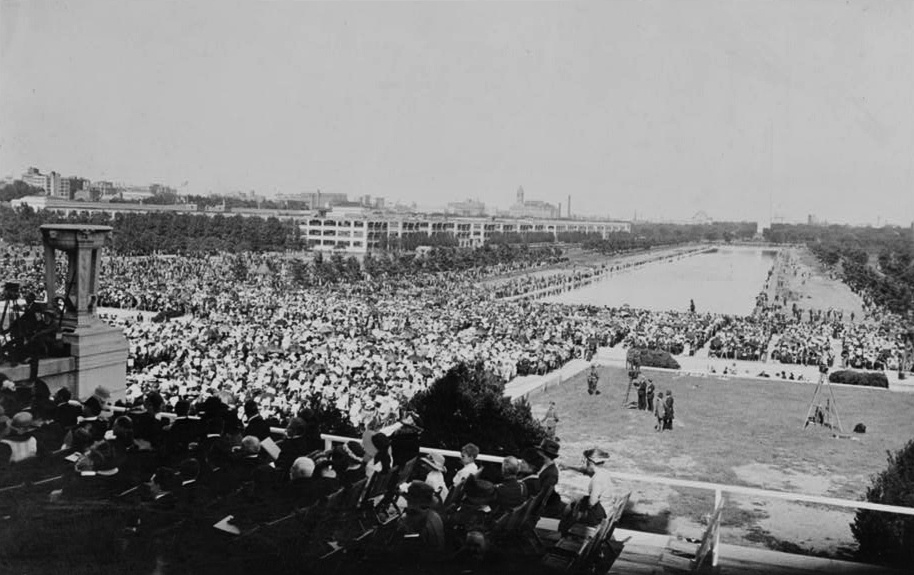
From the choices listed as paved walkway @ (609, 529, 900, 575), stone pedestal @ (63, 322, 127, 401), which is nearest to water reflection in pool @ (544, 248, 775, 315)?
stone pedestal @ (63, 322, 127, 401)

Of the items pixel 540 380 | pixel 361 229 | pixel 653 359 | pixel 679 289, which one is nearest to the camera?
pixel 540 380

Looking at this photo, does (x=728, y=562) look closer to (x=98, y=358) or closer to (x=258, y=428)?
(x=258, y=428)

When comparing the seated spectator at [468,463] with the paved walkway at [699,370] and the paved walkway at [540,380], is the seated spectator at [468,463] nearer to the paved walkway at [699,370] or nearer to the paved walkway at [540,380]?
the paved walkway at [540,380]

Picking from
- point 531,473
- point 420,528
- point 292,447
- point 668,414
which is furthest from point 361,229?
point 420,528

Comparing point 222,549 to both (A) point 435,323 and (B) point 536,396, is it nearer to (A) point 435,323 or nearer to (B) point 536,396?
(B) point 536,396

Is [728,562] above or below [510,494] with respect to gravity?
below

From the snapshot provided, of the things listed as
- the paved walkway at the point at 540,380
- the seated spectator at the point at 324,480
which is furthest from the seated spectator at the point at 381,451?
the paved walkway at the point at 540,380
